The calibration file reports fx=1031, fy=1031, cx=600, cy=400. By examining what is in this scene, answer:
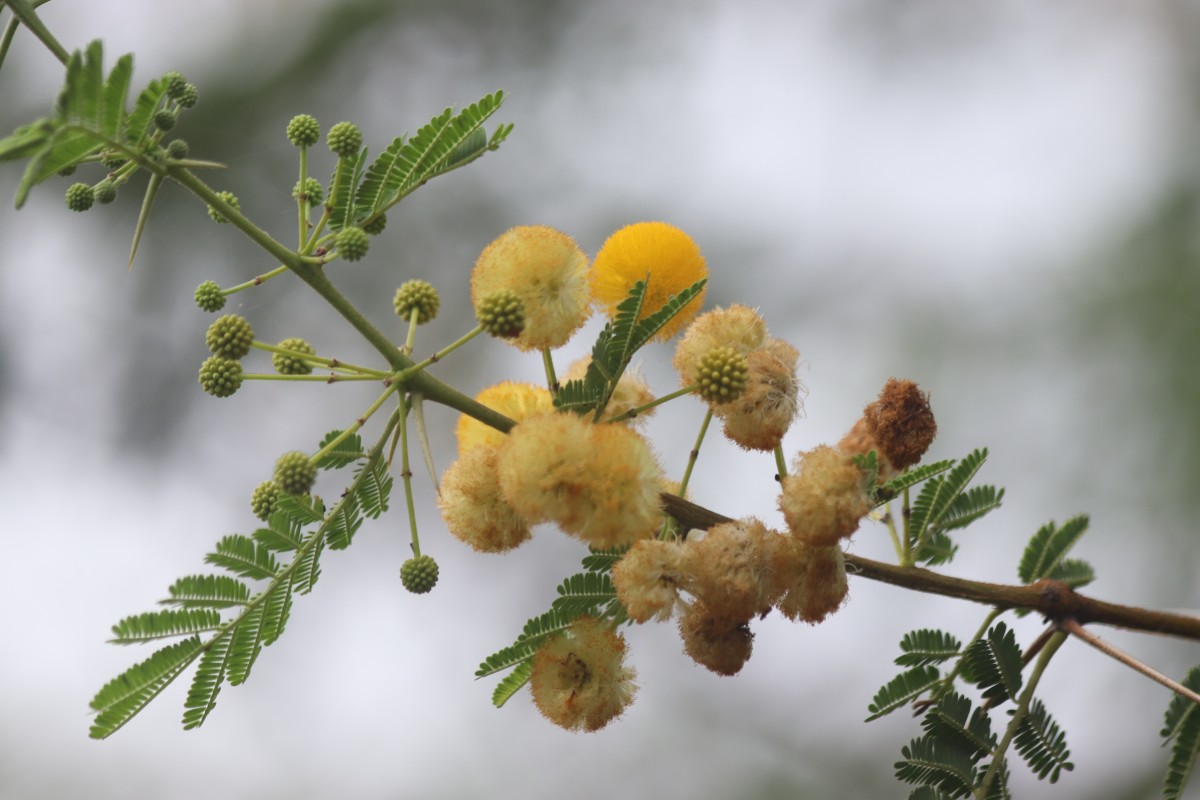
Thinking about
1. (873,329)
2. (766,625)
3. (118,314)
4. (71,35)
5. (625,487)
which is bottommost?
(625,487)

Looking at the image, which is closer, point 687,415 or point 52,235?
point 687,415

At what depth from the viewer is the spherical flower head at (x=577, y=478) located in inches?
58.4

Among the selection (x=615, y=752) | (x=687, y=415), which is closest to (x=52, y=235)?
(x=687, y=415)

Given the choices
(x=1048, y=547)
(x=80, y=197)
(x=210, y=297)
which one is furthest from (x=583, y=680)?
(x=80, y=197)

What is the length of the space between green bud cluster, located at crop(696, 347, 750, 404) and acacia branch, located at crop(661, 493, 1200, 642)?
0.61ft

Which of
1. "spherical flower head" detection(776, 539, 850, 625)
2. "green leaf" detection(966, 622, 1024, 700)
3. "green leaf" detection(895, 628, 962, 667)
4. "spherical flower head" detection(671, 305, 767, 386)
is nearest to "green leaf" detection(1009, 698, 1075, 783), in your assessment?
"green leaf" detection(966, 622, 1024, 700)

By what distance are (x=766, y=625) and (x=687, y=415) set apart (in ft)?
5.06

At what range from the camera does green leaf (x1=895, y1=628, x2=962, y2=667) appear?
202 cm

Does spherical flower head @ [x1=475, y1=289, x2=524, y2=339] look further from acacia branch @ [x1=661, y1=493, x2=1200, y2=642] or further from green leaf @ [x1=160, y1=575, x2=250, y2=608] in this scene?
green leaf @ [x1=160, y1=575, x2=250, y2=608]

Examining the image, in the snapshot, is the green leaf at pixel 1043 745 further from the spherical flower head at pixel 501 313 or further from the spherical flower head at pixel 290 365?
the spherical flower head at pixel 290 365

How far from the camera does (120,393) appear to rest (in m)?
7.74

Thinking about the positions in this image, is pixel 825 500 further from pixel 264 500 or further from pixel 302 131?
pixel 302 131

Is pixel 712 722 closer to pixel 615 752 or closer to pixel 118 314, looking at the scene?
pixel 615 752

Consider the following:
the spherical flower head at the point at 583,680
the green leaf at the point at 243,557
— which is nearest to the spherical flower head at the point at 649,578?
the spherical flower head at the point at 583,680
